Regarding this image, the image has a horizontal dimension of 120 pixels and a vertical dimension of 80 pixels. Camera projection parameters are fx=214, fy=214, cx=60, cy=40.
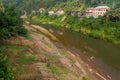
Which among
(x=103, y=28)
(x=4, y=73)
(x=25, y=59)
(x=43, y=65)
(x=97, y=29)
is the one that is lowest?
(x=97, y=29)

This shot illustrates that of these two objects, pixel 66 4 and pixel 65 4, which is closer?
pixel 66 4

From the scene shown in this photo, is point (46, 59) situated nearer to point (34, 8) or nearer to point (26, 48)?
point (26, 48)

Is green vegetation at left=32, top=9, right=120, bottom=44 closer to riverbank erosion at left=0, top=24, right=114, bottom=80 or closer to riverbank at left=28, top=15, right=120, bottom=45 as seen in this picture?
riverbank at left=28, top=15, right=120, bottom=45

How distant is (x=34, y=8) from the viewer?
182875 millimetres

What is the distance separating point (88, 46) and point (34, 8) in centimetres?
12803

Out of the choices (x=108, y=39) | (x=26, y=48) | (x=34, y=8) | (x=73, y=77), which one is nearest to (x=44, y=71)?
(x=73, y=77)

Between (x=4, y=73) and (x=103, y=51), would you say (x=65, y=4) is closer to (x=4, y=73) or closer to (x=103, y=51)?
(x=103, y=51)

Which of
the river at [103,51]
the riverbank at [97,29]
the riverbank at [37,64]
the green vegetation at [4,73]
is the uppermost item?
the green vegetation at [4,73]

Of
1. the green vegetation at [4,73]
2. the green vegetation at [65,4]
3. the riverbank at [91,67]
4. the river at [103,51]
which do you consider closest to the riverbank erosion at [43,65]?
the riverbank at [91,67]

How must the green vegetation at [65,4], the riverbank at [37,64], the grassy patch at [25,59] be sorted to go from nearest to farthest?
the riverbank at [37,64] → the grassy patch at [25,59] → the green vegetation at [65,4]

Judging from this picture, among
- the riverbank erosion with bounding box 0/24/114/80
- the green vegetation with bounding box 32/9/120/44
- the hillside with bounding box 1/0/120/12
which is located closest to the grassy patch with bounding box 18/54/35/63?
the riverbank erosion with bounding box 0/24/114/80

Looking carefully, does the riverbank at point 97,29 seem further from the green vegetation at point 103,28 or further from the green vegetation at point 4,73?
the green vegetation at point 4,73

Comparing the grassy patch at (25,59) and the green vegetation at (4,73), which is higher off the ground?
the green vegetation at (4,73)

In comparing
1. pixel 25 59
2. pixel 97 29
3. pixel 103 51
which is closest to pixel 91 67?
pixel 103 51
